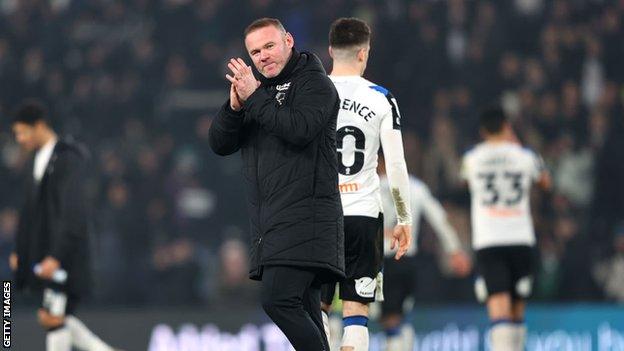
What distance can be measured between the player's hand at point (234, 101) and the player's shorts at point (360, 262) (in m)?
1.55

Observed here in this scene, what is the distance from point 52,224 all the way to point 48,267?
41 centimetres

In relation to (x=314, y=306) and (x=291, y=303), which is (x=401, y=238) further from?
(x=291, y=303)

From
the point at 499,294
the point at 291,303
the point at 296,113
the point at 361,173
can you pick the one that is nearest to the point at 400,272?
the point at 499,294

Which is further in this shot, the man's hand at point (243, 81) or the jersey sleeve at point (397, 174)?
the jersey sleeve at point (397, 174)

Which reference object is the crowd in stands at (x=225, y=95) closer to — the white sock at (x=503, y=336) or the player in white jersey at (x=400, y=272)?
the player in white jersey at (x=400, y=272)

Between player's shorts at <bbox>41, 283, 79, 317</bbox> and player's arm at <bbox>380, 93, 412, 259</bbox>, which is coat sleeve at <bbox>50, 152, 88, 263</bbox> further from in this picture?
player's arm at <bbox>380, 93, 412, 259</bbox>

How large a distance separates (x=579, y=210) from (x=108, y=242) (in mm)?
5375

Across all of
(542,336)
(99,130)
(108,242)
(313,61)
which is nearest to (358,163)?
(313,61)

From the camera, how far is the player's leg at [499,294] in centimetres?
1118

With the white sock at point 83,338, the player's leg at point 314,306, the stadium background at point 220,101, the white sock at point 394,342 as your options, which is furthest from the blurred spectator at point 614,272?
the player's leg at point 314,306

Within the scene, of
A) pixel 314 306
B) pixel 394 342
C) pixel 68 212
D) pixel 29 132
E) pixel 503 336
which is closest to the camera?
pixel 314 306

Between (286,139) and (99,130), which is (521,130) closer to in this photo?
(99,130)

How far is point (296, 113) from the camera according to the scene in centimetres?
662

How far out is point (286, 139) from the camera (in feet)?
21.7
